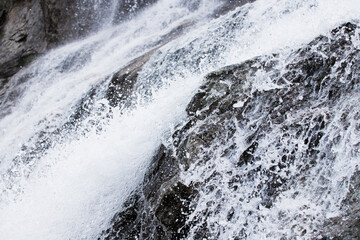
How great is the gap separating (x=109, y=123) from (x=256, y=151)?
2.42 m

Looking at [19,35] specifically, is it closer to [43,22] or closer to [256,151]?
[43,22]

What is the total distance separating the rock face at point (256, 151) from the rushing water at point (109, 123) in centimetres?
13

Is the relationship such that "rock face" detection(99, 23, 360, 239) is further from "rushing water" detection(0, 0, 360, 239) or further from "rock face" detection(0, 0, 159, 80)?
"rock face" detection(0, 0, 159, 80)

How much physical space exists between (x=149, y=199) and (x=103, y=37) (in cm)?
698

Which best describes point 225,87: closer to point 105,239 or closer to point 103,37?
point 105,239

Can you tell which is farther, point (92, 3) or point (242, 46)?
point (92, 3)

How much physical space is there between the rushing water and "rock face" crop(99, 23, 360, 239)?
0.42 feet

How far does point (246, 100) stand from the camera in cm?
361

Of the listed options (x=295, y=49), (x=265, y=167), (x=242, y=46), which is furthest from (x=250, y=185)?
(x=242, y=46)

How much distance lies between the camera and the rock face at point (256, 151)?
3.05 meters

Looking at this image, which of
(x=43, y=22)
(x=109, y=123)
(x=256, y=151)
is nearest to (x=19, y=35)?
(x=43, y=22)

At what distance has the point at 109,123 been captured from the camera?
4.93 metres

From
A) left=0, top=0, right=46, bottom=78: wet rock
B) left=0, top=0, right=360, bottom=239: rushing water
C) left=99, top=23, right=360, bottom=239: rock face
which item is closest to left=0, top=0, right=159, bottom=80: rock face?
left=0, top=0, right=46, bottom=78: wet rock

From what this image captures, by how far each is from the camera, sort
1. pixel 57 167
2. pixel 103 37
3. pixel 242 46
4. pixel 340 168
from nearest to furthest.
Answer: pixel 340 168, pixel 57 167, pixel 242 46, pixel 103 37
